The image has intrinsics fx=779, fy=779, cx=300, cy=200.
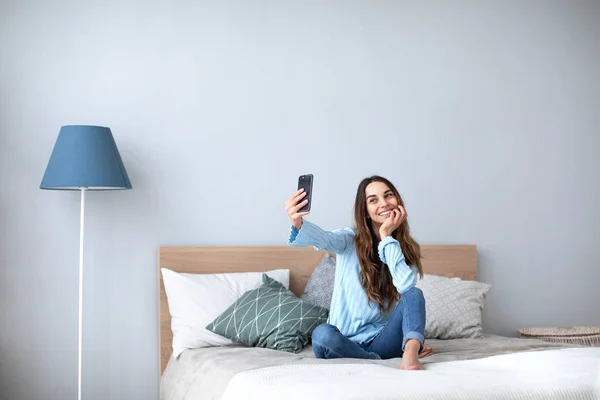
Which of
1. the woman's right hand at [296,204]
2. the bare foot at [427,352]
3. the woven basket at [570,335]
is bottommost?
the woven basket at [570,335]

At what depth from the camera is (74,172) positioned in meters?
3.14

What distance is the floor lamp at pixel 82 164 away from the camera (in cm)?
314

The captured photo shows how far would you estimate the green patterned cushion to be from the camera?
3.05 metres

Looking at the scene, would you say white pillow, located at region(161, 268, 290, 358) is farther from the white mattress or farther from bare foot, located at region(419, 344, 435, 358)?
bare foot, located at region(419, 344, 435, 358)

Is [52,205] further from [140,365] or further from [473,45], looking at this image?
[473,45]

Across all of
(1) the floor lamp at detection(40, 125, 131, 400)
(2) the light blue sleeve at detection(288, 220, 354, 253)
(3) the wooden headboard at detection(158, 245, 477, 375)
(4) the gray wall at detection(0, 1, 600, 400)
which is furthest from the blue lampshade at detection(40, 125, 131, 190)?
(2) the light blue sleeve at detection(288, 220, 354, 253)

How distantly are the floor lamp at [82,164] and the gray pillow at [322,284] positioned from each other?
911 mm

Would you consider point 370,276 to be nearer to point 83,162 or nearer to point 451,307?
point 451,307

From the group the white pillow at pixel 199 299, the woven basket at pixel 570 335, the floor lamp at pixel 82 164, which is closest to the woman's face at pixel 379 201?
the white pillow at pixel 199 299

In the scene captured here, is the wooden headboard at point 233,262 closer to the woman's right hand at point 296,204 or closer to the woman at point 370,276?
the woman at point 370,276

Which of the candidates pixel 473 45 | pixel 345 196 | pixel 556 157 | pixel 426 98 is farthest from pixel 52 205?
pixel 556 157

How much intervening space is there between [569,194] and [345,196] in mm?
1308

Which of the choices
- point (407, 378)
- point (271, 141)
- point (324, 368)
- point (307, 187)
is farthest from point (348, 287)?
point (271, 141)

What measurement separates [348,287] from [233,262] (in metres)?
0.83
